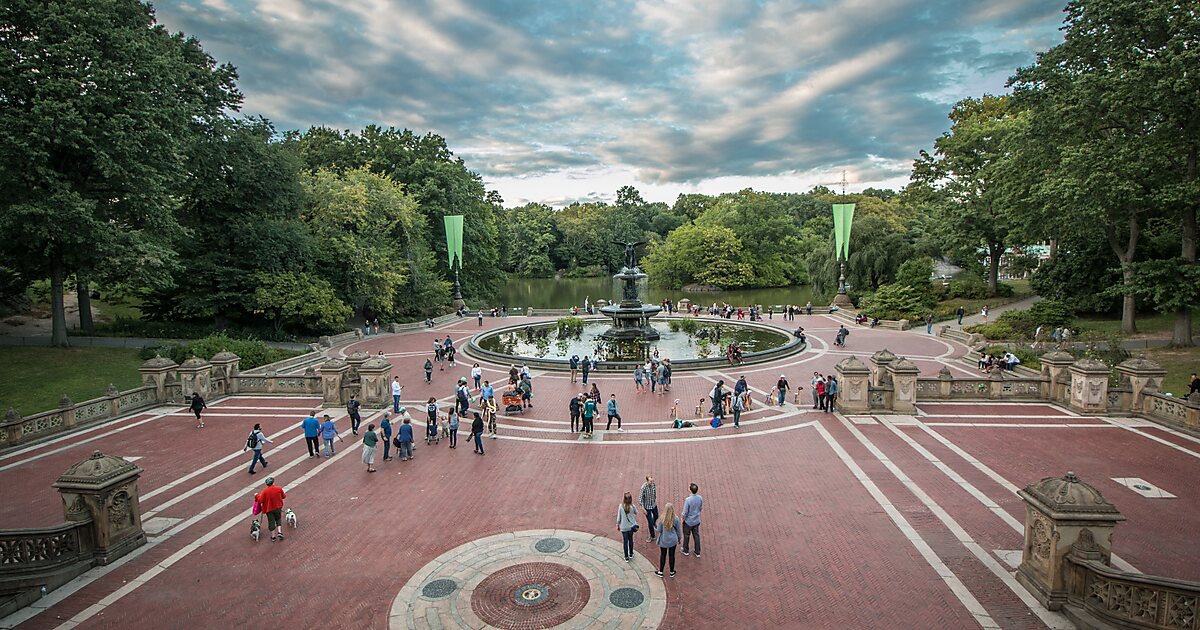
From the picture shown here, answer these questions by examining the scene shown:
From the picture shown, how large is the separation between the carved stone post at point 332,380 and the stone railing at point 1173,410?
1013 inches

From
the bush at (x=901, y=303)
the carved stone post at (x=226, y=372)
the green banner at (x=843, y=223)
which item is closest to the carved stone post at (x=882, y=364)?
the bush at (x=901, y=303)

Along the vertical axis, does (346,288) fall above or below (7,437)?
above

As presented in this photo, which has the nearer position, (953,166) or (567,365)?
(567,365)

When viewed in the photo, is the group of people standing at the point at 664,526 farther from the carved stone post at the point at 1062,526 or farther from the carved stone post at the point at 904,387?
the carved stone post at the point at 904,387

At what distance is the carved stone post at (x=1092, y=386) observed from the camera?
18031 mm

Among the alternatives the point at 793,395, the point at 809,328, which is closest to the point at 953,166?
the point at 809,328

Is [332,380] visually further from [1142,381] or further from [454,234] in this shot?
[454,234]

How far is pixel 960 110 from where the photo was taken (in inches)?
2085

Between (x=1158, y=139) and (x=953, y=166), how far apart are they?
82.8 ft

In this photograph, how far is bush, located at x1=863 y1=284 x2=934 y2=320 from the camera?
137 ft

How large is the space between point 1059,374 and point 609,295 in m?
59.9

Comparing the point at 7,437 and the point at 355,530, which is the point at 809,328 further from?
the point at 7,437

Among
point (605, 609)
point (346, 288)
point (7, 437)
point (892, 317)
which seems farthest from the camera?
point (892, 317)

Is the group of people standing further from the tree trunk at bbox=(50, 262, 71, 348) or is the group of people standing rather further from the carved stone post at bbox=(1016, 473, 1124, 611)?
the tree trunk at bbox=(50, 262, 71, 348)
